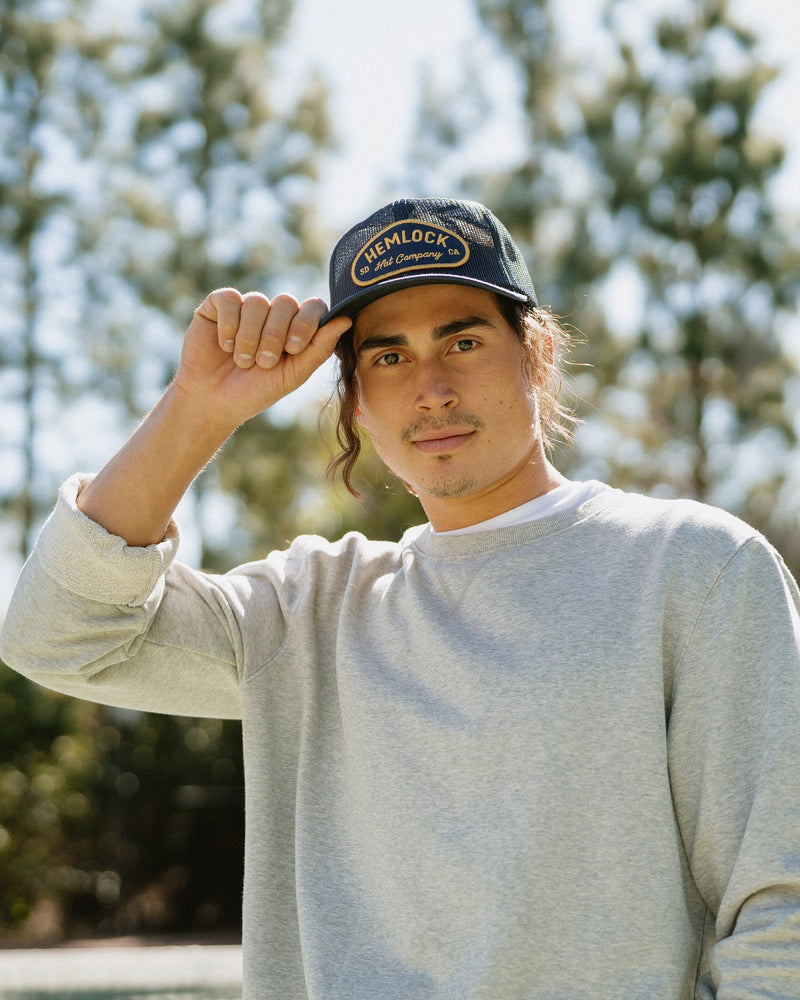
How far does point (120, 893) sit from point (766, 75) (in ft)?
38.2

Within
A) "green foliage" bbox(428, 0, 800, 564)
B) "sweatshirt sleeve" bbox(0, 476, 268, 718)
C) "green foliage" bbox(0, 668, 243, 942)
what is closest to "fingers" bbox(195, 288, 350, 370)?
"sweatshirt sleeve" bbox(0, 476, 268, 718)

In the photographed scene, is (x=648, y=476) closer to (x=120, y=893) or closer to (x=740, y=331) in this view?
(x=740, y=331)

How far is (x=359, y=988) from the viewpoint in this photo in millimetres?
1582

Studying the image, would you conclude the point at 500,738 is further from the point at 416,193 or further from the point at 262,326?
the point at 416,193

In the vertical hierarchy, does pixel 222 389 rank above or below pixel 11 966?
above

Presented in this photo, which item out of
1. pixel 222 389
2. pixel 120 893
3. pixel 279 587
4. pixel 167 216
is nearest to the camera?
pixel 222 389

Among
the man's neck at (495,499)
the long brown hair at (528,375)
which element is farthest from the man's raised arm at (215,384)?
the man's neck at (495,499)

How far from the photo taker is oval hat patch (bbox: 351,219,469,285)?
183cm

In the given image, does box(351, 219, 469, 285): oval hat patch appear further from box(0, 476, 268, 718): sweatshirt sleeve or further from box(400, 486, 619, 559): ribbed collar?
Answer: box(0, 476, 268, 718): sweatshirt sleeve

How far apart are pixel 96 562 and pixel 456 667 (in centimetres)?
58

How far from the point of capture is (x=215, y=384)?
6.16 feet

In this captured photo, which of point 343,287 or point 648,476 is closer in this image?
point 343,287

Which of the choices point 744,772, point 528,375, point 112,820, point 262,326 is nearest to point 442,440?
point 528,375

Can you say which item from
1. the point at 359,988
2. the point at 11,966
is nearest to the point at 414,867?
the point at 359,988
